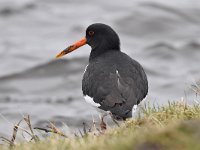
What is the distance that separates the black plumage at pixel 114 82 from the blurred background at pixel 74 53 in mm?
3700

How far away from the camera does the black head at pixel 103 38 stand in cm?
950

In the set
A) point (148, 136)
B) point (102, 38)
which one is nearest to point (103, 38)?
point (102, 38)

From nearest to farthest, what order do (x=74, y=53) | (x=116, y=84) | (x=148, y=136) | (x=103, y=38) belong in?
(x=148, y=136), (x=116, y=84), (x=103, y=38), (x=74, y=53)

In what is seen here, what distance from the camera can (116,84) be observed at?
7883 mm

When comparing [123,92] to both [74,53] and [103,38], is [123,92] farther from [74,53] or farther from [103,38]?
[74,53]

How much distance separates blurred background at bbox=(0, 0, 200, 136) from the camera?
1486 cm

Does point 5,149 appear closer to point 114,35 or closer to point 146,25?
point 114,35

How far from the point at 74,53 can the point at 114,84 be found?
11.0 meters

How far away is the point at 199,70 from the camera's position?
16531 millimetres

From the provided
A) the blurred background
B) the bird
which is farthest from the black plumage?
the blurred background

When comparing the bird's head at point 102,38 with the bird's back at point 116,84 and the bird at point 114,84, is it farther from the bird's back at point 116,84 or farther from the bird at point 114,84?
the bird's back at point 116,84

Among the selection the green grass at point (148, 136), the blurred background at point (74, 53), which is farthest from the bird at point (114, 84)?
the blurred background at point (74, 53)

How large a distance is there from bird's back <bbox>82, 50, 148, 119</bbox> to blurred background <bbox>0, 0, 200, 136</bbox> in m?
3.88

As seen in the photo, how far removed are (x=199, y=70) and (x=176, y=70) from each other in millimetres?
710
